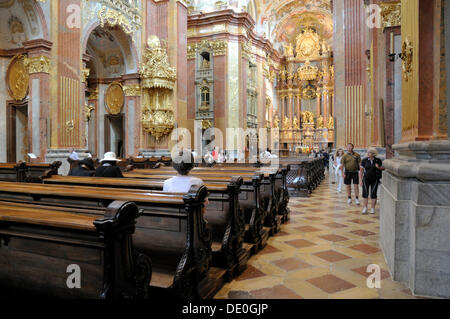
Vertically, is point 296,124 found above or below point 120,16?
below

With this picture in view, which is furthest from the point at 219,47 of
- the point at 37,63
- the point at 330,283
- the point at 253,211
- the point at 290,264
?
the point at 330,283

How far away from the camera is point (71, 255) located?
1.71m

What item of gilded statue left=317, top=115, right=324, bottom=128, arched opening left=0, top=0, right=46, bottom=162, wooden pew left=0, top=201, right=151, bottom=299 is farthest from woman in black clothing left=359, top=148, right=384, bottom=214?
gilded statue left=317, top=115, right=324, bottom=128

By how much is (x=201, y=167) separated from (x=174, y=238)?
643cm

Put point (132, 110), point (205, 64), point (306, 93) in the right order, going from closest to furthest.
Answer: point (132, 110) < point (205, 64) < point (306, 93)

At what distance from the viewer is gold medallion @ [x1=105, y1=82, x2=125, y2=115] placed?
14336mm

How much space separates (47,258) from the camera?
1.78 m

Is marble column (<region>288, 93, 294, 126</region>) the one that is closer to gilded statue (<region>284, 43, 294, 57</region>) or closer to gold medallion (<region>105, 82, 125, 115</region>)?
gilded statue (<region>284, 43, 294, 57</region>)

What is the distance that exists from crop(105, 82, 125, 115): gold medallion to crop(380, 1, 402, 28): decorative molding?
11.2m

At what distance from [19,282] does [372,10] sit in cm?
827

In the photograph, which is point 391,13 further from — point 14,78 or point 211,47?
point 211,47

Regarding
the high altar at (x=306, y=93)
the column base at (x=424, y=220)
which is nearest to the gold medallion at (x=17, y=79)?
the column base at (x=424, y=220)

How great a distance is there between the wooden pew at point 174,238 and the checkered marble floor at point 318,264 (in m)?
0.53

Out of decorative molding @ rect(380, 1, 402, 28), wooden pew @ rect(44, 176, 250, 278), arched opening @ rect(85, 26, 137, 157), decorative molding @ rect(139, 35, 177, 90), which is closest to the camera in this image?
wooden pew @ rect(44, 176, 250, 278)
